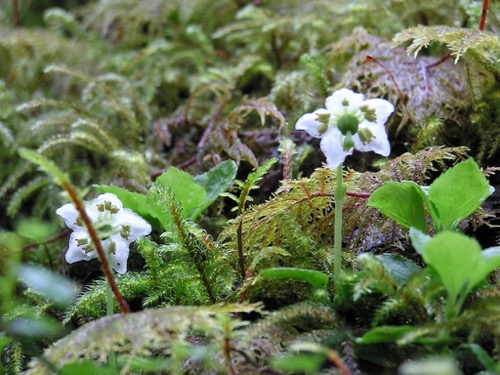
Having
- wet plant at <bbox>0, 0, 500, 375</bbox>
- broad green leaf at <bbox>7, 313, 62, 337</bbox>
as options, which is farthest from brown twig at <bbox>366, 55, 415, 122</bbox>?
broad green leaf at <bbox>7, 313, 62, 337</bbox>

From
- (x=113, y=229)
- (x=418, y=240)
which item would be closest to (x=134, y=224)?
(x=113, y=229)

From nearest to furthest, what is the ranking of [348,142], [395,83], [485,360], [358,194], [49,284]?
1. [485,360]
2. [348,142]
3. [358,194]
4. [49,284]
5. [395,83]

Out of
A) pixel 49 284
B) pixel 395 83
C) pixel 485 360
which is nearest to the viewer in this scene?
pixel 485 360

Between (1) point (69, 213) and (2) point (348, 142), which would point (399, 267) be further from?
(1) point (69, 213)

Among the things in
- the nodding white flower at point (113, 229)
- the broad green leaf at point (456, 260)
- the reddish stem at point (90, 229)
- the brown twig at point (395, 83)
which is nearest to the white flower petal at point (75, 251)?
the nodding white flower at point (113, 229)

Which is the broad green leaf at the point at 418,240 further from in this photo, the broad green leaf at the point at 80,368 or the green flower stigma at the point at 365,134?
the broad green leaf at the point at 80,368

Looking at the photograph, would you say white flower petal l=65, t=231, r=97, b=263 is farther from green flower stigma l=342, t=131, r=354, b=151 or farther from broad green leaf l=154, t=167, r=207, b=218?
green flower stigma l=342, t=131, r=354, b=151
